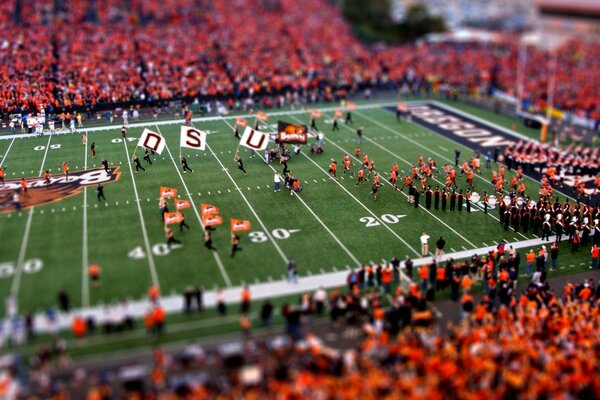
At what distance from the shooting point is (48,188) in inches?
1127

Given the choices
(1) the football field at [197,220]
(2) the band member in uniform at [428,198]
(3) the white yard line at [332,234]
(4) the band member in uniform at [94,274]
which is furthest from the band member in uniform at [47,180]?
(2) the band member in uniform at [428,198]

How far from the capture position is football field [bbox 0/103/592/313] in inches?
838

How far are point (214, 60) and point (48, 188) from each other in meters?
27.5

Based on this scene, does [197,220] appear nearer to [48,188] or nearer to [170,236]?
[170,236]

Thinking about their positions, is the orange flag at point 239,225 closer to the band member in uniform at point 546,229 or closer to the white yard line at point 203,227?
the white yard line at point 203,227

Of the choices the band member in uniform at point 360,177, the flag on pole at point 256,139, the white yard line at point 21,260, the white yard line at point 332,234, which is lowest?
the white yard line at point 332,234

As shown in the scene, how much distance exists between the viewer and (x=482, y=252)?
24.2 m

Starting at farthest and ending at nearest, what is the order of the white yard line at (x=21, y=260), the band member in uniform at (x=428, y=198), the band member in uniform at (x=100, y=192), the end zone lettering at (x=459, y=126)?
the end zone lettering at (x=459, y=126), the band member in uniform at (x=428, y=198), the band member in uniform at (x=100, y=192), the white yard line at (x=21, y=260)

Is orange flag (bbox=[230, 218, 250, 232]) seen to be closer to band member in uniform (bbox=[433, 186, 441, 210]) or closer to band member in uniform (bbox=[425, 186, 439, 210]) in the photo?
band member in uniform (bbox=[425, 186, 439, 210])

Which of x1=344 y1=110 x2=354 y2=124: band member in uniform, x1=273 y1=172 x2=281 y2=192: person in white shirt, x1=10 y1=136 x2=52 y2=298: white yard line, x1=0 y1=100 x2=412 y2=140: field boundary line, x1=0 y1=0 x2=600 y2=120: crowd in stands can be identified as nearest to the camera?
x1=10 y1=136 x2=52 y2=298: white yard line

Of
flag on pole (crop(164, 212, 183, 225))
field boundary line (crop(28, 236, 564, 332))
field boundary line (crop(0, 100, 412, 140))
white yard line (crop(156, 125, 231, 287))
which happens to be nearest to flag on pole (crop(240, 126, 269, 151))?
white yard line (crop(156, 125, 231, 287))

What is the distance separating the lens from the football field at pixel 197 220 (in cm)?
2128

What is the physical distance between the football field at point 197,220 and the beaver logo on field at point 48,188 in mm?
94

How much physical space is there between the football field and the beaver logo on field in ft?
0.31
